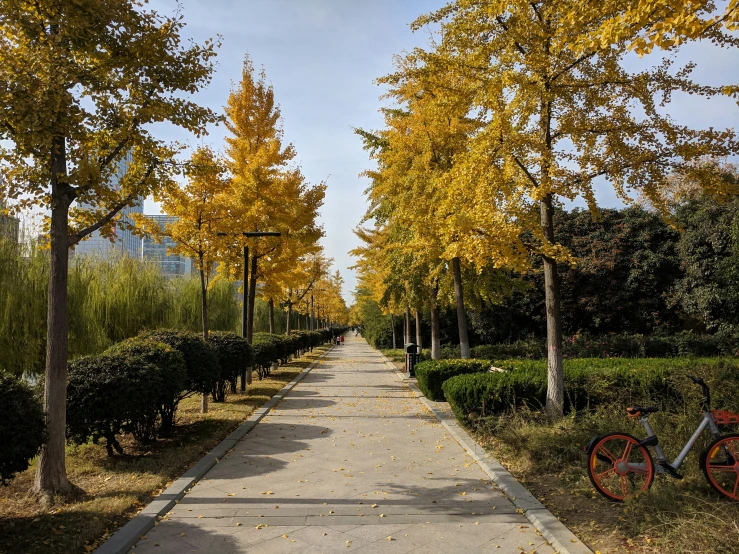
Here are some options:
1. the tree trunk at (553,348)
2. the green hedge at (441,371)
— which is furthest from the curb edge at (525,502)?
the green hedge at (441,371)

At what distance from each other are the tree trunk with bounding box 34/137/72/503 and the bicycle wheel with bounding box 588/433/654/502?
5.10m

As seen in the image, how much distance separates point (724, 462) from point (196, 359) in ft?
24.7

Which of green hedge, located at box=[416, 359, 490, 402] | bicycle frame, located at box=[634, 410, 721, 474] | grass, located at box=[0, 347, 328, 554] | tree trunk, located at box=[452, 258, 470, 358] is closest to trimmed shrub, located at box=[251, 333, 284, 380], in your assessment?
green hedge, located at box=[416, 359, 490, 402]

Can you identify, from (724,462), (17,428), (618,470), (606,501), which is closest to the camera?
(17,428)

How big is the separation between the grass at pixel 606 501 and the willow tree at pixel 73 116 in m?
4.90

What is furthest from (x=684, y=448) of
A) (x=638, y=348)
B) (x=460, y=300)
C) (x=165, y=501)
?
(x=638, y=348)

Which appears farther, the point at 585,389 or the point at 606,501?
the point at 585,389

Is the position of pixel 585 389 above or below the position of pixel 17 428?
below

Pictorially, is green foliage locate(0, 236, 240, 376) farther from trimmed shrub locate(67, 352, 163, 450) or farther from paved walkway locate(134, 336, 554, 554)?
paved walkway locate(134, 336, 554, 554)

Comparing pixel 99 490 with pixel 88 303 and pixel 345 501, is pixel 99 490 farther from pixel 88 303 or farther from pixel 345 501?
pixel 88 303

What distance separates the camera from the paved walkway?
13.6ft

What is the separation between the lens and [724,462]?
15.2 feet

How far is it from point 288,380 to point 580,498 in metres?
12.4

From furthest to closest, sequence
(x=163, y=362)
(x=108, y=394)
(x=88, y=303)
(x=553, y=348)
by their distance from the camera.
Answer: (x=88, y=303), (x=553, y=348), (x=163, y=362), (x=108, y=394)
